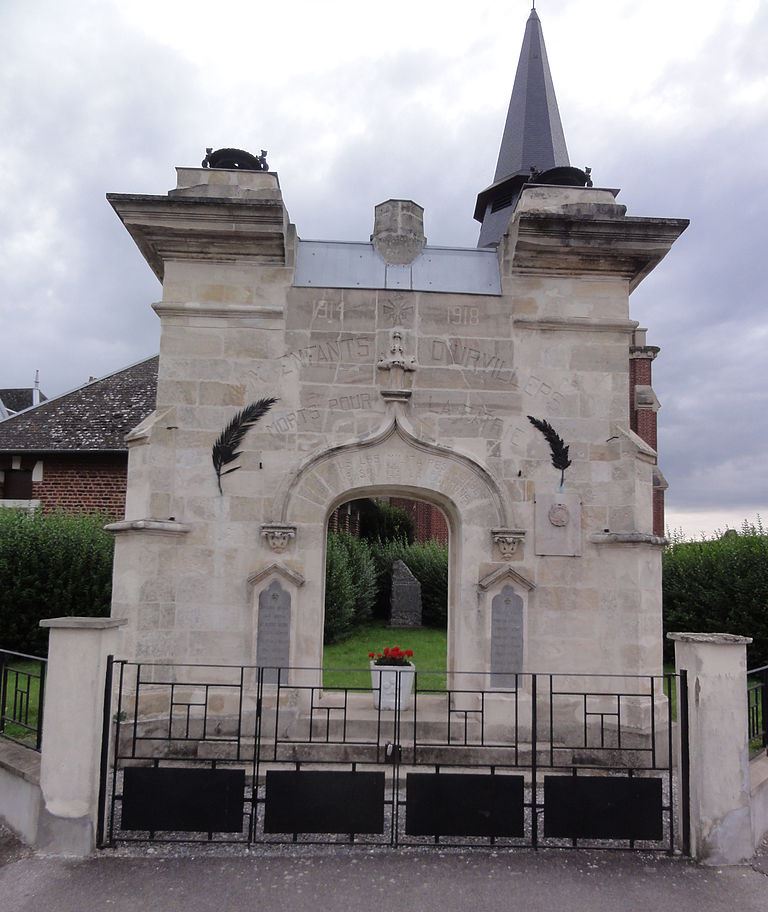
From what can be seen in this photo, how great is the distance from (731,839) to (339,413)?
4.82 meters

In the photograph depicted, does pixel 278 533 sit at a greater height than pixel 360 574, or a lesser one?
greater

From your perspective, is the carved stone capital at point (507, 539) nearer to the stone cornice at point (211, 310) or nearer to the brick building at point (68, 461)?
the stone cornice at point (211, 310)

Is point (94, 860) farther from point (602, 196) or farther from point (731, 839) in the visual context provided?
point (602, 196)

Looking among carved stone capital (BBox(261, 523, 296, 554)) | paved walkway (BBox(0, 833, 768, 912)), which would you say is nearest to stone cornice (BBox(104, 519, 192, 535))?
carved stone capital (BBox(261, 523, 296, 554))

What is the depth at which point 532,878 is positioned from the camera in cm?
464

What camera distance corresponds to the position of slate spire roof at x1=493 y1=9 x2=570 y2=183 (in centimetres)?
1546

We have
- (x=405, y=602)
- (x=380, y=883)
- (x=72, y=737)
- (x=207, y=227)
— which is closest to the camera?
(x=380, y=883)

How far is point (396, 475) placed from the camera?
7.15 metres

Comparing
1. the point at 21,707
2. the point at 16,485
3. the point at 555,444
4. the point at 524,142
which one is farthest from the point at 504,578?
the point at 16,485

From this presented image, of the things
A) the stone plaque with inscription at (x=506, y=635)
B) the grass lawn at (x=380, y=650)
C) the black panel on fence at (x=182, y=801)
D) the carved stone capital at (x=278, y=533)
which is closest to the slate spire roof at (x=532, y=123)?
the grass lawn at (x=380, y=650)

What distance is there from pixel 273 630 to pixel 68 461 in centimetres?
1017

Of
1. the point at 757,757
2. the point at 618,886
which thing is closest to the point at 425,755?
the point at 618,886

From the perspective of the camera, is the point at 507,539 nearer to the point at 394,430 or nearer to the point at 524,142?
the point at 394,430

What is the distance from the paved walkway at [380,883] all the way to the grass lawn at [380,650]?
197 inches
